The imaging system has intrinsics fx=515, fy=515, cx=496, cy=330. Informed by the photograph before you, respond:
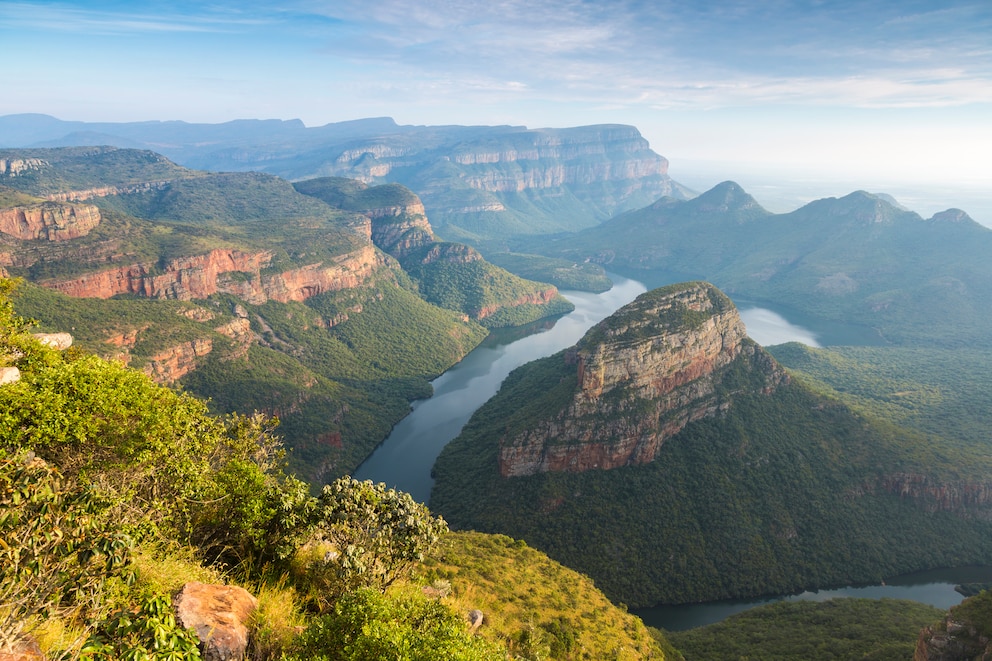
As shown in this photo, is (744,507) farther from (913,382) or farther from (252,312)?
(252,312)

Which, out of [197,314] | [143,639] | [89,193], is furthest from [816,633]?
[89,193]

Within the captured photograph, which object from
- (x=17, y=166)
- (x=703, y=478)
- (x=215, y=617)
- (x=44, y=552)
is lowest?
(x=703, y=478)

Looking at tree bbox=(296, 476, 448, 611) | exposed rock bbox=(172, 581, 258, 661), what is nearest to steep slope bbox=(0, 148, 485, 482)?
tree bbox=(296, 476, 448, 611)

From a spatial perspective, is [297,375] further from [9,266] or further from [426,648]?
[426,648]

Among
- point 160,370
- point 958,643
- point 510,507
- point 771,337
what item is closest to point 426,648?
point 958,643

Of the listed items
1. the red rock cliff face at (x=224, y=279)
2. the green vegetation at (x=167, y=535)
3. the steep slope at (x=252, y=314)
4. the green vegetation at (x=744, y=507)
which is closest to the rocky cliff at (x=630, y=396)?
the green vegetation at (x=744, y=507)

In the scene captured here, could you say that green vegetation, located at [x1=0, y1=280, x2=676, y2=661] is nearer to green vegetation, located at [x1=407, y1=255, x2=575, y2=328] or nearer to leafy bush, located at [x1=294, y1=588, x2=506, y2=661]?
leafy bush, located at [x1=294, y1=588, x2=506, y2=661]
